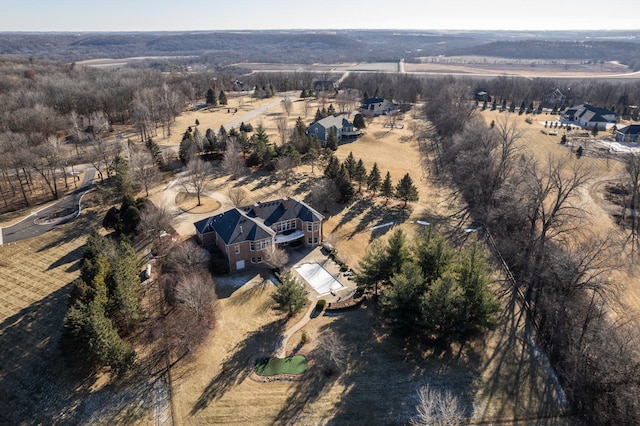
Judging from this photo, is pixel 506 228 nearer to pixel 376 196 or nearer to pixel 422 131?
pixel 376 196

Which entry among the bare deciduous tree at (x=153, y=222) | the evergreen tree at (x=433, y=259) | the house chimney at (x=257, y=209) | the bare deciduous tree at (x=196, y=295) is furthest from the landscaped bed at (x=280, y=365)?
the bare deciduous tree at (x=153, y=222)

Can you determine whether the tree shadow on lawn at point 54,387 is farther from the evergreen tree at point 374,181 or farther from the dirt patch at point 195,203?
the evergreen tree at point 374,181

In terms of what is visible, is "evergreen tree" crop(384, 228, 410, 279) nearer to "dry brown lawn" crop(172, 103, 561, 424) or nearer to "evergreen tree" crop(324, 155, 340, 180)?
"dry brown lawn" crop(172, 103, 561, 424)

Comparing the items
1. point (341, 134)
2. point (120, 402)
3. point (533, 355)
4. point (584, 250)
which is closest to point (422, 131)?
point (341, 134)

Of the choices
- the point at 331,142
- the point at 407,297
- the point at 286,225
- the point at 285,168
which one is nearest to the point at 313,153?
the point at 285,168

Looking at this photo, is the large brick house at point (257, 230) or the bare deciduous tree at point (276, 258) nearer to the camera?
the bare deciduous tree at point (276, 258)

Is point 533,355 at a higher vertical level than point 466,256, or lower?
lower
